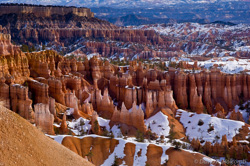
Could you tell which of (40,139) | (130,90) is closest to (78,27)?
(130,90)

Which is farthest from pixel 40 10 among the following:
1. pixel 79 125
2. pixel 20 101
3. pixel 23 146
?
pixel 23 146

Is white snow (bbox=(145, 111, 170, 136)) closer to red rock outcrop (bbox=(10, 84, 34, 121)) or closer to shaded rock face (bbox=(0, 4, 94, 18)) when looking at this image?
A: red rock outcrop (bbox=(10, 84, 34, 121))

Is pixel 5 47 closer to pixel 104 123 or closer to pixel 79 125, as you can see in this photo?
pixel 79 125

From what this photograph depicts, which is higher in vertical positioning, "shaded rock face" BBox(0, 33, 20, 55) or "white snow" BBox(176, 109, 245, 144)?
"shaded rock face" BBox(0, 33, 20, 55)

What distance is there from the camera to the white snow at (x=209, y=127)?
2012 inches

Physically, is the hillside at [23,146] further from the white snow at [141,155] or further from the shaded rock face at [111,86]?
the shaded rock face at [111,86]

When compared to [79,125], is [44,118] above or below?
above

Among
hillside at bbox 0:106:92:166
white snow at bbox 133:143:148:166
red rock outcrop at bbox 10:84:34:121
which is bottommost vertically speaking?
white snow at bbox 133:143:148:166

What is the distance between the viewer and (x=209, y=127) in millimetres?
53375

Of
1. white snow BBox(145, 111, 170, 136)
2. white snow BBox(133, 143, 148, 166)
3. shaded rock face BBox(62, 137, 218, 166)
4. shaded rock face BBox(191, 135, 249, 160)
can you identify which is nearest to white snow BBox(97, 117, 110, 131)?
white snow BBox(145, 111, 170, 136)

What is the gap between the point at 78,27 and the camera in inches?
6294

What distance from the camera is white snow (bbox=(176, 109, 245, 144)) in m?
51.1

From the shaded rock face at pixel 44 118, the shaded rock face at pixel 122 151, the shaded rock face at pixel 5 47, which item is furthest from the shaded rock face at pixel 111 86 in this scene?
the shaded rock face at pixel 122 151

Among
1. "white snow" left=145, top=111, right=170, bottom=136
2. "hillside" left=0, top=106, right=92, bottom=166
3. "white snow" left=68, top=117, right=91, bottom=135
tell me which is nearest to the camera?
"hillside" left=0, top=106, right=92, bottom=166
